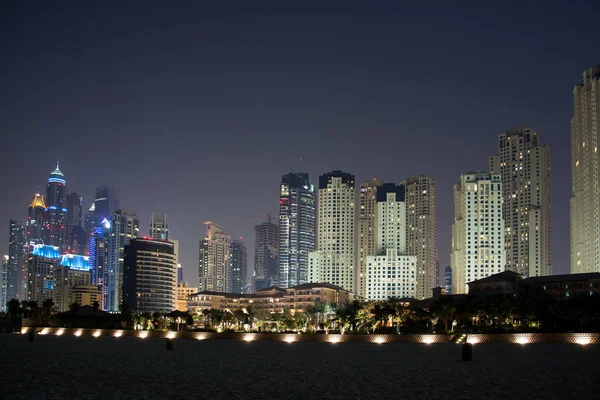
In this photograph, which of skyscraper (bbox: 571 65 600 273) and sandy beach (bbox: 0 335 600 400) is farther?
skyscraper (bbox: 571 65 600 273)

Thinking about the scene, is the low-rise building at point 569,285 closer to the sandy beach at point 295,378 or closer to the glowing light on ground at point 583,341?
the glowing light on ground at point 583,341

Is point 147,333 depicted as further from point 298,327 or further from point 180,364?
point 180,364

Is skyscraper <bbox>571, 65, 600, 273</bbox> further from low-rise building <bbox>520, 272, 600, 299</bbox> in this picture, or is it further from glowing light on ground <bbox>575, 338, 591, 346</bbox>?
glowing light on ground <bbox>575, 338, 591, 346</bbox>

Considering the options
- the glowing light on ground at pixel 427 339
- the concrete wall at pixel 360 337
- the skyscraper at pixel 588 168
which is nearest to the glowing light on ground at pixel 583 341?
the concrete wall at pixel 360 337

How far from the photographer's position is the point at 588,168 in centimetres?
19188

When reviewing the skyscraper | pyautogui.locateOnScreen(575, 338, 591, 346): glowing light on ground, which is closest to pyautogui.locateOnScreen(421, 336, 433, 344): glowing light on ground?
pyautogui.locateOnScreen(575, 338, 591, 346): glowing light on ground

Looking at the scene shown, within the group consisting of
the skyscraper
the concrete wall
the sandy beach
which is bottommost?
the concrete wall

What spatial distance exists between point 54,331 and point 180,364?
80309mm

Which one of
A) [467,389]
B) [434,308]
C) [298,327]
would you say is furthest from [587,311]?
[467,389]

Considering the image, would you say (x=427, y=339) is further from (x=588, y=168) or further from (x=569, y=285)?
(x=588, y=168)

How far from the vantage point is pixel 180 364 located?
4775cm

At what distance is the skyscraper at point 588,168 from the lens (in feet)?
612

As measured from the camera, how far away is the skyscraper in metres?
186

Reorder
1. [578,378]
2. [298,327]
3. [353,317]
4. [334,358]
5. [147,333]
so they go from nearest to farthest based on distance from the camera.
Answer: [578,378] < [334,358] < [147,333] < [353,317] < [298,327]
